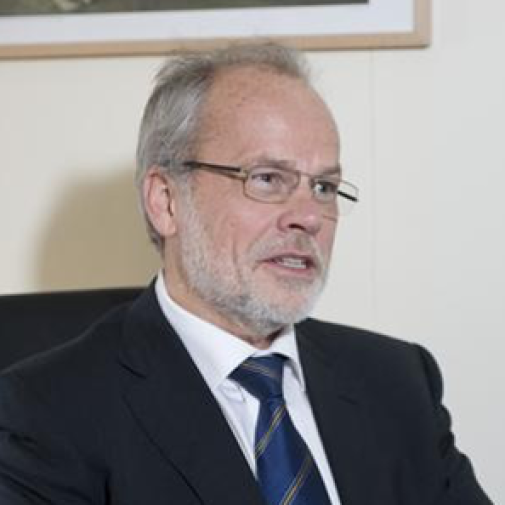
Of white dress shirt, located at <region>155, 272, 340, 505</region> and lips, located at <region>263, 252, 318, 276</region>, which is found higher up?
lips, located at <region>263, 252, 318, 276</region>

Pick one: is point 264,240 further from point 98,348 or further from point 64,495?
point 64,495

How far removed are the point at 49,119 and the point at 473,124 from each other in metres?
0.76

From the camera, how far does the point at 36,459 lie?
1.17m

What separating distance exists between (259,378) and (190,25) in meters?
0.67

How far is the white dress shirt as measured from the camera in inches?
50.3

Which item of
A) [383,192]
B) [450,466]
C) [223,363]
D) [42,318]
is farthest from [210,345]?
[383,192]

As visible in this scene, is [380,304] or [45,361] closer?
[45,361]

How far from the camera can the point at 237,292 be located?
49.9 inches

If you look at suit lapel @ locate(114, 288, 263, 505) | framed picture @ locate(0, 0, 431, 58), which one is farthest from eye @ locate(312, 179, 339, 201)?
framed picture @ locate(0, 0, 431, 58)

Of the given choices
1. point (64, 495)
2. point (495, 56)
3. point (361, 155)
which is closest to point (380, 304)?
point (361, 155)

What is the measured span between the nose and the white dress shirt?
0.18 m

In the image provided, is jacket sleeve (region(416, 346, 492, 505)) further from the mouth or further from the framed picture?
the framed picture

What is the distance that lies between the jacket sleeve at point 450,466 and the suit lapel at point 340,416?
0.45 ft

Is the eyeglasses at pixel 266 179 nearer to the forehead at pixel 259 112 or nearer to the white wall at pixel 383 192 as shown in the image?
the forehead at pixel 259 112
